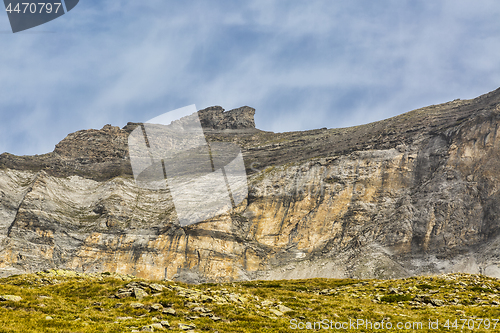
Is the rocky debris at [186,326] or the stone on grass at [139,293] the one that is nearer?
the rocky debris at [186,326]

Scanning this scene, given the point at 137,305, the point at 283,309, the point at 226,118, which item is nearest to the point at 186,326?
the point at 137,305

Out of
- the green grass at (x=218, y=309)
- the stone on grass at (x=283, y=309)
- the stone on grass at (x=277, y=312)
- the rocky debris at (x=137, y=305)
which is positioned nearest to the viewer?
the green grass at (x=218, y=309)

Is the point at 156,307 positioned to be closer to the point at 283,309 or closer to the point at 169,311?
the point at 169,311

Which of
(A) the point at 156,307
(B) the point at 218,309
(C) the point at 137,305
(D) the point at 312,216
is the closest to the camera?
(A) the point at 156,307

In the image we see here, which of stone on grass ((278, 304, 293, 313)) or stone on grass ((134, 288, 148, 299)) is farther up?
stone on grass ((134, 288, 148, 299))

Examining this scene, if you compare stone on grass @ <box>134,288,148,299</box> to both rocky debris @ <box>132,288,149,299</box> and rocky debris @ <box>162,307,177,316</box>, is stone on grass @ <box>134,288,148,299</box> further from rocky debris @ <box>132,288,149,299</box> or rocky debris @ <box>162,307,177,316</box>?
Answer: rocky debris @ <box>162,307,177,316</box>

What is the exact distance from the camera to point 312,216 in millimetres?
82438

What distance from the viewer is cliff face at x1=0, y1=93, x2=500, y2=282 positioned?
2702 inches

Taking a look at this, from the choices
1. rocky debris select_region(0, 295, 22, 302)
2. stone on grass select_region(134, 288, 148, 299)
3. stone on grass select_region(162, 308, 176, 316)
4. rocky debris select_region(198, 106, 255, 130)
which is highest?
rocky debris select_region(198, 106, 255, 130)

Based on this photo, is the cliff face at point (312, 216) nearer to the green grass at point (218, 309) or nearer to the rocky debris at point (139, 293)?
the green grass at point (218, 309)

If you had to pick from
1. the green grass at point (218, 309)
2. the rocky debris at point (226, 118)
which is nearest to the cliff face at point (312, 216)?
the green grass at point (218, 309)

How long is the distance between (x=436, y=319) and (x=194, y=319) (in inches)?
580

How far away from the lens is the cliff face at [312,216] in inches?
2702

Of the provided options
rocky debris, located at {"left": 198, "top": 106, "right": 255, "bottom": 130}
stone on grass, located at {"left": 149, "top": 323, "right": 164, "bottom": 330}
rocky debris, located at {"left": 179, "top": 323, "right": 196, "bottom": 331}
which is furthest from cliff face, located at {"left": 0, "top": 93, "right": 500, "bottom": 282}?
rocky debris, located at {"left": 198, "top": 106, "right": 255, "bottom": 130}
